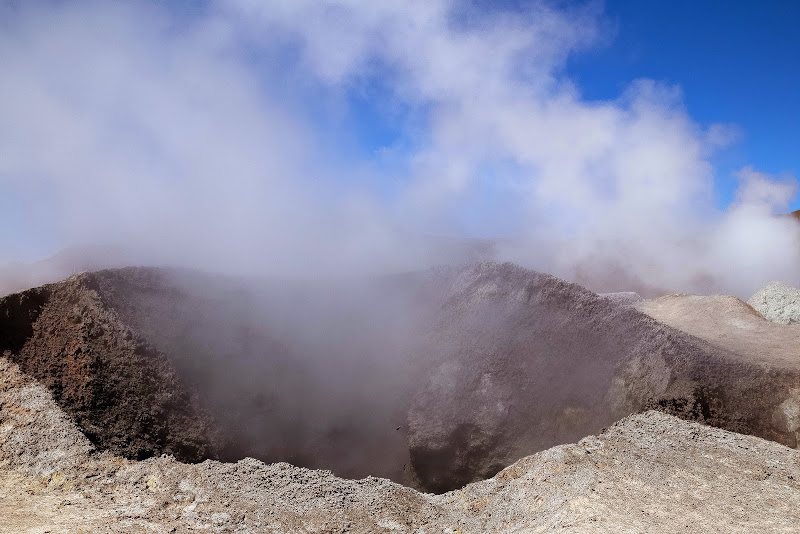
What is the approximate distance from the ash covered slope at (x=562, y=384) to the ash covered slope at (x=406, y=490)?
596 mm

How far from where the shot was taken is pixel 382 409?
8797mm

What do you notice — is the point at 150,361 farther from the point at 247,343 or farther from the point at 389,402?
the point at 389,402

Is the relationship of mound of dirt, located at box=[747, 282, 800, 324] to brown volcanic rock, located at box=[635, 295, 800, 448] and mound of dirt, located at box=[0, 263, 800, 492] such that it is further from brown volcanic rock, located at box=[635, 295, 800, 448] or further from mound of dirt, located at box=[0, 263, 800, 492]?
brown volcanic rock, located at box=[635, 295, 800, 448]

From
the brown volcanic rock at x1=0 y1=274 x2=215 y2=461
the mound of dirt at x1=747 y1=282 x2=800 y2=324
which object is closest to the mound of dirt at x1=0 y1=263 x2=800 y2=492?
the brown volcanic rock at x1=0 y1=274 x2=215 y2=461

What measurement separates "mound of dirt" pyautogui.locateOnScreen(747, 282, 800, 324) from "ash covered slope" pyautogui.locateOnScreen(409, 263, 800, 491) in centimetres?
755

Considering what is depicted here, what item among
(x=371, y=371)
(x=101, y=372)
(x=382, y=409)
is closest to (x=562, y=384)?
(x=382, y=409)

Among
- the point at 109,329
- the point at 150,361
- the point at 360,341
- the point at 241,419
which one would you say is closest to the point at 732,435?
the point at 360,341

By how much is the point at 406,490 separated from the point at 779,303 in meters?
14.5

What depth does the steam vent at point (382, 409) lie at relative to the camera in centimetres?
587

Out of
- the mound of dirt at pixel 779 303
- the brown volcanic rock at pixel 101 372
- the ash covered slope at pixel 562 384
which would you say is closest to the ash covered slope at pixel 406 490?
the brown volcanic rock at pixel 101 372

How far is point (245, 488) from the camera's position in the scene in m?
6.45

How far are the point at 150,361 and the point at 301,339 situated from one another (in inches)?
103

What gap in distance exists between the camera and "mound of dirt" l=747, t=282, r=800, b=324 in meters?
14.7

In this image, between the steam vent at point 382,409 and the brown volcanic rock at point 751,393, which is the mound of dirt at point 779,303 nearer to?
the steam vent at point 382,409
